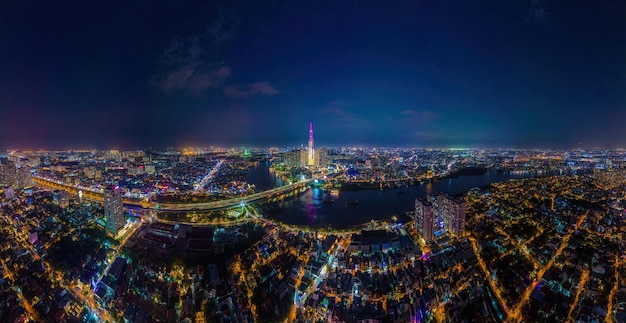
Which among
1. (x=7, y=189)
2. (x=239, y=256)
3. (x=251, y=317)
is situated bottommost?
(x=251, y=317)

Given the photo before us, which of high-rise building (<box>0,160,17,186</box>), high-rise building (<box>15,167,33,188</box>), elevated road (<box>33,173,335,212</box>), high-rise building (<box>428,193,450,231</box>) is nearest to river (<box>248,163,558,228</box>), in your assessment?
elevated road (<box>33,173,335,212</box>)

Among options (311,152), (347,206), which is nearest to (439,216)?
(347,206)

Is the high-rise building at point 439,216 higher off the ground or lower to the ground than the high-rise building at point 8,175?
lower

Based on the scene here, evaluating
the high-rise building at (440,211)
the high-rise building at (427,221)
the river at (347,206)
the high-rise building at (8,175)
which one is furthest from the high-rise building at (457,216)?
the high-rise building at (8,175)

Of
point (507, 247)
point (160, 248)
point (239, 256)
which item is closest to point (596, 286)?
point (507, 247)

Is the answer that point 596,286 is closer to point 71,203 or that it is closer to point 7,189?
point 71,203

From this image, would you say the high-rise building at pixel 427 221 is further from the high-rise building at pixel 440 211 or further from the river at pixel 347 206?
the river at pixel 347 206
